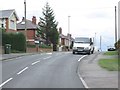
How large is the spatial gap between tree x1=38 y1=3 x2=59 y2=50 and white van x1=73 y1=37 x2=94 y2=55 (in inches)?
1633

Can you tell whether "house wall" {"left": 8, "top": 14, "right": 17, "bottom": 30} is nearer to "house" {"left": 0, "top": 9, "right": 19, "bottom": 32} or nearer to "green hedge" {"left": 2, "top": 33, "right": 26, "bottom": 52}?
"house" {"left": 0, "top": 9, "right": 19, "bottom": 32}

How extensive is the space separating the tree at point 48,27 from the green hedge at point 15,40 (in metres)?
35.5

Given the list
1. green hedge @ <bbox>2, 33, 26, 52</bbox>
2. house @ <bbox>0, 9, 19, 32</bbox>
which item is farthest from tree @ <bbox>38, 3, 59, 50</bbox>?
green hedge @ <bbox>2, 33, 26, 52</bbox>

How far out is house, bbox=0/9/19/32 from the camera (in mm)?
71375

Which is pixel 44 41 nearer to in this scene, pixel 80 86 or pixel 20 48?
pixel 20 48

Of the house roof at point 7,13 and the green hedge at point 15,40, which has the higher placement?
the house roof at point 7,13

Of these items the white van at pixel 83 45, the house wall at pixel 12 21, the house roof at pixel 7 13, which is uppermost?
the house roof at pixel 7 13

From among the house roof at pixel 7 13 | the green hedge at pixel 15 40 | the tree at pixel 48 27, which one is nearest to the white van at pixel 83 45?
the green hedge at pixel 15 40

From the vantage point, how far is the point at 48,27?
9375 cm

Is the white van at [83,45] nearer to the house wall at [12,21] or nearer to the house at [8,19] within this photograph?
the house at [8,19]

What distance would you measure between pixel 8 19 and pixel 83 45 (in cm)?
2680

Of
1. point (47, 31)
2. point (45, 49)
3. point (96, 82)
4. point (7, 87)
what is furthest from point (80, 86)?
point (47, 31)

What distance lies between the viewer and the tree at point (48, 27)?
91.2 metres

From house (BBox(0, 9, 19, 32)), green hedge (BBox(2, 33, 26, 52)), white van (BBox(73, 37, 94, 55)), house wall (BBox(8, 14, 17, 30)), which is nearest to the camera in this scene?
white van (BBox(73, 37, 94, 55))
